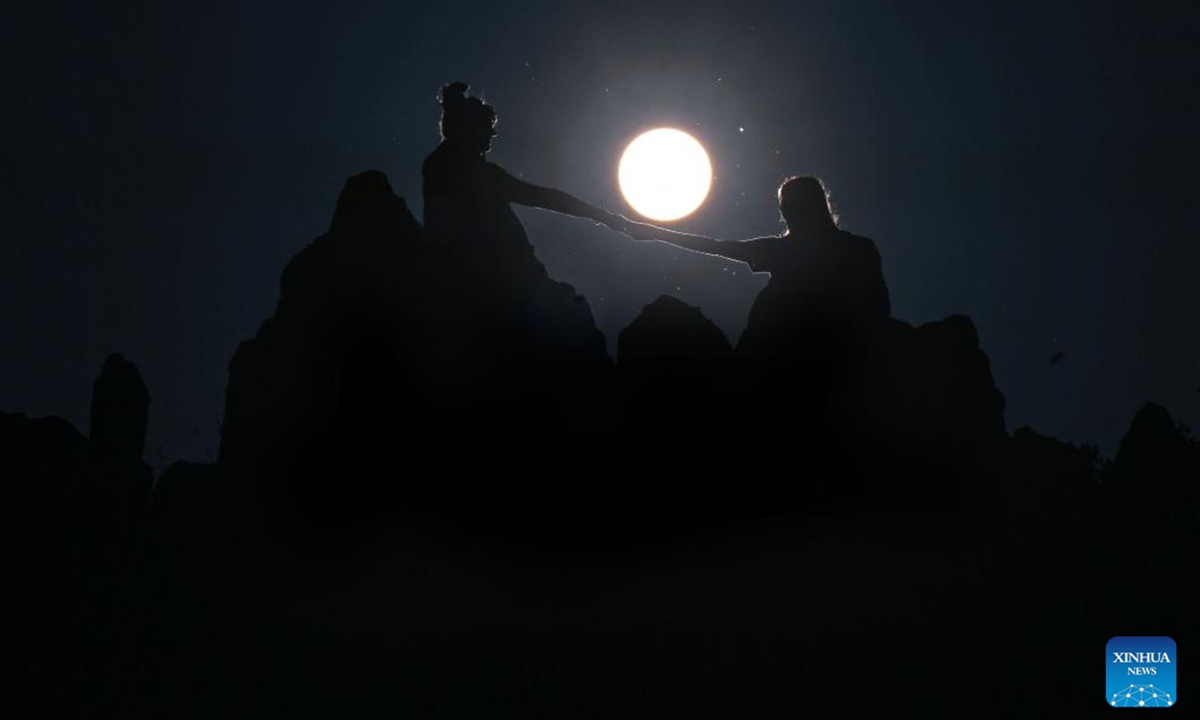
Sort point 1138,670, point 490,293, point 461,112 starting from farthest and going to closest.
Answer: point 1138,670
point 490,293
point 461,112

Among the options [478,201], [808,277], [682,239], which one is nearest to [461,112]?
[478,201]

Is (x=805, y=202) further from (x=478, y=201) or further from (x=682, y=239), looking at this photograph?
(x=478, y=201)

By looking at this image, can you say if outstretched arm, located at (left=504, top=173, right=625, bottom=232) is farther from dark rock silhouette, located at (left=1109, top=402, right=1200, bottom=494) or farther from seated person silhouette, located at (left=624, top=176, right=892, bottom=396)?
dark rock silhouette, located at (left=1109, top=402, right=1200, bottom=494)

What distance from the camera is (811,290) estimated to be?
25.9 m

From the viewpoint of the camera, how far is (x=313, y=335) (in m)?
28.0

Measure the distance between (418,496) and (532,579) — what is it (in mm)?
3260

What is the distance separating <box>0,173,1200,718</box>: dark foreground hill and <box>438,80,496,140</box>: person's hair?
11.7ft

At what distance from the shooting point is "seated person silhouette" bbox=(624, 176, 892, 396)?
25406 millimetres

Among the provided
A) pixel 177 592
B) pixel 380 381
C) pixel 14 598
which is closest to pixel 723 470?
pixel 380 381

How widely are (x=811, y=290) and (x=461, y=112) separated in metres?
8.80

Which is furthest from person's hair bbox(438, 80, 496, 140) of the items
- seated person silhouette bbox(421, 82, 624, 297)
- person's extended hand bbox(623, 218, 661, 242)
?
person's extended hand bbox(623, 218, 661, 242)

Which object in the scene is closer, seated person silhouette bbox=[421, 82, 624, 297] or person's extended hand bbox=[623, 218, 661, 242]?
person's extended hand bbox=[623, 218, 661, 242]

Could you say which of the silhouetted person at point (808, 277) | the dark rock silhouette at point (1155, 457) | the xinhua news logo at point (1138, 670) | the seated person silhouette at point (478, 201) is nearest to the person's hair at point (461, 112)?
the seated person silhouette at point (478, 201)

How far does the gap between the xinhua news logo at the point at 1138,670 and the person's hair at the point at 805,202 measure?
43.2 feet
